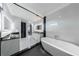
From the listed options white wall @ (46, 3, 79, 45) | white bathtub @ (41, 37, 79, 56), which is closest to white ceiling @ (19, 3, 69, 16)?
white wall @ (46, 3, 79, 45)

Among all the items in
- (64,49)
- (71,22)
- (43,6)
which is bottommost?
(64,49)

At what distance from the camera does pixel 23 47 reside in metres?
2.37

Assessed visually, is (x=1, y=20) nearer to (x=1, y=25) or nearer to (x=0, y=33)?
(x=1, y=25)

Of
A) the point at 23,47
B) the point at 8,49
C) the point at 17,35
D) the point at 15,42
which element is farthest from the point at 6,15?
the point at 23,47

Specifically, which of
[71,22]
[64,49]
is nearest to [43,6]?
[71,22]

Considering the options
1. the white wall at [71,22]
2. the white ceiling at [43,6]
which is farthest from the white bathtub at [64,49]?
the white ceiling at [43,6]

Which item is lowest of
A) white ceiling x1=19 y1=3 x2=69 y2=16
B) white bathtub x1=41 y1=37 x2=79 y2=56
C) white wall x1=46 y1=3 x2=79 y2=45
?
white bathtub x1=41 y1=37 x2=79 y2=56

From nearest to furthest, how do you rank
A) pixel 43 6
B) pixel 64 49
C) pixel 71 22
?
1. pixel 64 49
2. pixel 71 22
3. pixel 43 6

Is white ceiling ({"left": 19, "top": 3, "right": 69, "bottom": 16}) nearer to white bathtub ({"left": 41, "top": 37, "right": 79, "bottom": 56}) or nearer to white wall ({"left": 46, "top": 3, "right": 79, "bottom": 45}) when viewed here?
white wall ({"left": 46, "top": 3, "right": 79, "bottom": 45})

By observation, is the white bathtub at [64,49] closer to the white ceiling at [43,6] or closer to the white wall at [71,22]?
the white wall at [71,22]

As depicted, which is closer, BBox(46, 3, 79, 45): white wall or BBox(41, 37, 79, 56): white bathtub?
BBox(41, 37, 79, 56): white bathtub

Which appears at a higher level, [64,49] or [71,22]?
[71,22]

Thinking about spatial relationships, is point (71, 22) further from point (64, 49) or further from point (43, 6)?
point (43, 6)

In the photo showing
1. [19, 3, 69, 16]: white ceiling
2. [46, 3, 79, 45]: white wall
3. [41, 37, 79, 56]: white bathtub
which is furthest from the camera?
[19, 3, 69, 16]: white ceiling
